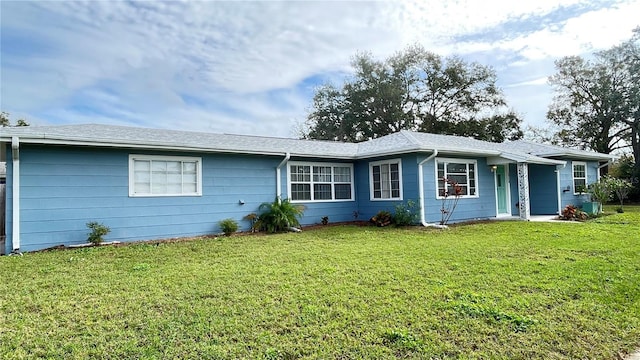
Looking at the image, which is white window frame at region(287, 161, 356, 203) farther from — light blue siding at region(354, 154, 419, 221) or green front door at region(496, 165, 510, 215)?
green front door at region(496, 165, 510, 215)

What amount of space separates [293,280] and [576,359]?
3.09 metres

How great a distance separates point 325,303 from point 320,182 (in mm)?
8397

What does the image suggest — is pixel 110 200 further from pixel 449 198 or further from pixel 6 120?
pixel 6 120

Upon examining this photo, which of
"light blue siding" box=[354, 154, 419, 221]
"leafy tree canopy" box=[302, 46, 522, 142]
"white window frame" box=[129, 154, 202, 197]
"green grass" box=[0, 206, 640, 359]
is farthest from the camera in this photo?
"leafy tree canopy" box=[302, 46, 522, 142]

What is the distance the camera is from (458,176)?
12.4 meters

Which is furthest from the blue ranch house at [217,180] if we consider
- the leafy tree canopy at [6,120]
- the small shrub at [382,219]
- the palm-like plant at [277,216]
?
the leafy tree canopy at [6,120]

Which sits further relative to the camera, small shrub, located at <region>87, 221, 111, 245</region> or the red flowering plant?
the red flowering plant

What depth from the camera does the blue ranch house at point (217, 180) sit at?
774 centimetres

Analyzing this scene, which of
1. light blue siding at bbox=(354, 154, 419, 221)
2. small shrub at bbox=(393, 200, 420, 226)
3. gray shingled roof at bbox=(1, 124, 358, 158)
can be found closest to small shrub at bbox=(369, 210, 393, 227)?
small shrub at bbox=(393, 200, 420, 226)

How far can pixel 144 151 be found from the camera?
9.00 meters

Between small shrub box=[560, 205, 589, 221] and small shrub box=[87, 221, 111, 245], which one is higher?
small shrub box=[87, 221, 111, 245]

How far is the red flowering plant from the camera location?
1157 centimetres

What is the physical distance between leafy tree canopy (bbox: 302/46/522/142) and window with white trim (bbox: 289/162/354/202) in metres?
15.7

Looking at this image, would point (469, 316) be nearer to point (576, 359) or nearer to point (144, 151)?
point (576, 359)
